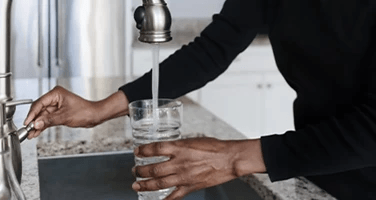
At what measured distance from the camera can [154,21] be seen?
2.68ft

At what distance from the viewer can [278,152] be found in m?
0.94

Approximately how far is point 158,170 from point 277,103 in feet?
10.3

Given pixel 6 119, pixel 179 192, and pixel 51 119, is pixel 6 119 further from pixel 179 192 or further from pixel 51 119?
pixel 51 119

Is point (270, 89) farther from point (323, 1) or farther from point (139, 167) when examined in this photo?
point (139, 167)

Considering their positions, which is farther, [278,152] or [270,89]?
[270,89]

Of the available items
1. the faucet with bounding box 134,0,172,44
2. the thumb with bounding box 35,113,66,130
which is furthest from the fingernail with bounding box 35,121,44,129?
the faucet with bounding box 134,0,172,44

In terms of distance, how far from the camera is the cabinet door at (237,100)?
380 cm

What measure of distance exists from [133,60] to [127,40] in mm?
148

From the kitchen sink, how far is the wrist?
0.24m

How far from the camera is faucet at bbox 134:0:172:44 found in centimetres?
82

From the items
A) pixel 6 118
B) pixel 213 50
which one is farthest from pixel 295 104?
pixel 6 118

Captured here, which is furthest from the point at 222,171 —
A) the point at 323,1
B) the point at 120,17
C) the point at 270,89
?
the point at 270,89

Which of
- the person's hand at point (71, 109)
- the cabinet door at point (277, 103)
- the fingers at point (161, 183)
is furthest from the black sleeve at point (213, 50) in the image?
the cabinet door at point (277, 103)

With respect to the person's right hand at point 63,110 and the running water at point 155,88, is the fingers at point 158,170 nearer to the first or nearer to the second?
the running water at point 155,88
